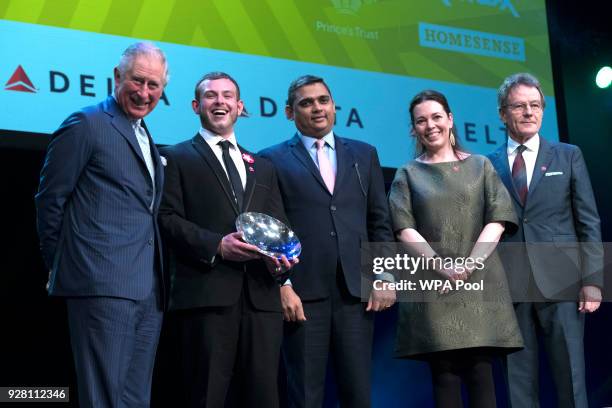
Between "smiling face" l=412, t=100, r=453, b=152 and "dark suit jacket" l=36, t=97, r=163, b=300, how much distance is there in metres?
1.21

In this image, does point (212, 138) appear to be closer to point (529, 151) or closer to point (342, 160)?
point (342, 160)

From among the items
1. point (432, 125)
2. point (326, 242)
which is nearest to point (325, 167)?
point (326, 242)

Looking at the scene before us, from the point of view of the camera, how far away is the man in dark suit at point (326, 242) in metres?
3.08

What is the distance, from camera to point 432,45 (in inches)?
185

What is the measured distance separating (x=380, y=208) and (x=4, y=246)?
1.81 meters

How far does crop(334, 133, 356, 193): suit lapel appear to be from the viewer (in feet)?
10.9

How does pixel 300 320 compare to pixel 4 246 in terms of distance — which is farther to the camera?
pixel 4 246

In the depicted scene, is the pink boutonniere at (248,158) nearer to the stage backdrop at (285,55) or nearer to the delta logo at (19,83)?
the stage backdrop at (285,55)

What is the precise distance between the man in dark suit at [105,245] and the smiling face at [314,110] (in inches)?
34.3

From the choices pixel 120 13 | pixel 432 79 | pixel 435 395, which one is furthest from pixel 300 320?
pixel 432 79

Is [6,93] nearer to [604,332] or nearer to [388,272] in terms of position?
[388,272]

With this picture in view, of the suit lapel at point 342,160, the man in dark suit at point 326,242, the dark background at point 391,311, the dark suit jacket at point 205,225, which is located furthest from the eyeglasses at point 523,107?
the dark suit jacket at point 205,225

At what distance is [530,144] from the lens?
3.64 metres

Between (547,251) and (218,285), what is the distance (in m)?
1.48
